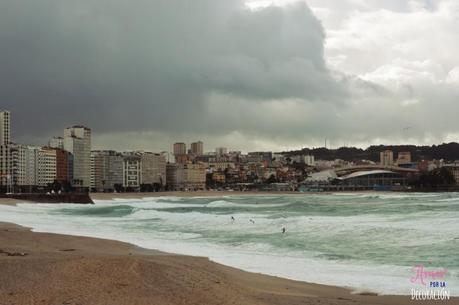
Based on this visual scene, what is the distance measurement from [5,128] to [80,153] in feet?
87.0

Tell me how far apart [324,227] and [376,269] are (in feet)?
46.2

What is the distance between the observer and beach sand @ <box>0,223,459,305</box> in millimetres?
9438

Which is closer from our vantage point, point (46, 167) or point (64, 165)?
point (46, 167)

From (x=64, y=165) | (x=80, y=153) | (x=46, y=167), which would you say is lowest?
(x=46, y=167)

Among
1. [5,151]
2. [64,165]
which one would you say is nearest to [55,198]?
[5,151]

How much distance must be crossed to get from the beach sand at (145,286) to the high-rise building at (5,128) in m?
156

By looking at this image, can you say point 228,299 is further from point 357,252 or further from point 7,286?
point 357,252

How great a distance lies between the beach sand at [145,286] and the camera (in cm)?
944

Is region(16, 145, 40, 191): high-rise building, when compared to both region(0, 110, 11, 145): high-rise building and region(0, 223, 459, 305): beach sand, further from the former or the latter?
region(0, 223, 459, 305): beach sand

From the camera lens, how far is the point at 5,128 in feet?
531

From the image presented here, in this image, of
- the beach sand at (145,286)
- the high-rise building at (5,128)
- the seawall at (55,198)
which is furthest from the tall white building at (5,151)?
the beach sand at (145,286)

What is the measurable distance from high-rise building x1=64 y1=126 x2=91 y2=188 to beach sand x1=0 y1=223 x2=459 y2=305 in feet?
551

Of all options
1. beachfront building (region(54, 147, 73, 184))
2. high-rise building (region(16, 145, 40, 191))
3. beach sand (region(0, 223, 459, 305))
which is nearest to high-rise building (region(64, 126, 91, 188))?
beachfront building (region(54, 147, 73, 184))

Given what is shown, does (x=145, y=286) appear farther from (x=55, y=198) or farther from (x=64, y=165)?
(x=64, y=165)
